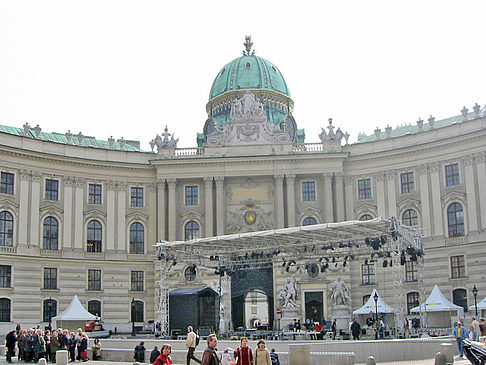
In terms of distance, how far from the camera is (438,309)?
4844cm

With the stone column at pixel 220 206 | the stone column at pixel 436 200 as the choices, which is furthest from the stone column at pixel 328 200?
the stone column at pixel 220 206

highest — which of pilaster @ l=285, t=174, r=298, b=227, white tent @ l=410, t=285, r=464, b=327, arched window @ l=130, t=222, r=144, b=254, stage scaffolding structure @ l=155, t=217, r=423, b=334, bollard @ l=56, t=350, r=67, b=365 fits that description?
pilaster @ l=285, t=174, r=298, b=227

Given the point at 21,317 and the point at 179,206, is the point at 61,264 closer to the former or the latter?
the point at 21,317

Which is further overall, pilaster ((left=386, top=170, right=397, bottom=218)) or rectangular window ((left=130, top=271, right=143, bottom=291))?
rectangular window ((left=130, top=271, right=143, bottom=291))

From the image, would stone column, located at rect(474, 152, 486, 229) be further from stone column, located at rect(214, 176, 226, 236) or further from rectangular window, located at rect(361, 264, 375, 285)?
stone column, located at rect(214, 176, 226, 236)

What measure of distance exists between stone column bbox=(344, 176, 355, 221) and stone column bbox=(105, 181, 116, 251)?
19.6 metres

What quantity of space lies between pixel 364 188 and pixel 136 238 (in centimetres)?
1972

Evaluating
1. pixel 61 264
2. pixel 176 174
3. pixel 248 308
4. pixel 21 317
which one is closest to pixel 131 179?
pixel 176 174

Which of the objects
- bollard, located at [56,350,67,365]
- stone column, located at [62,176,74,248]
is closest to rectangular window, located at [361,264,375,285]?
stone column, located at [62,176,74,248]

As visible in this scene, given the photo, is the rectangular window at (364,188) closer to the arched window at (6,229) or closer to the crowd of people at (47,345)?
the arched window at (6,229)

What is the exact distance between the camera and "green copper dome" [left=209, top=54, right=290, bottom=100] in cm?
7275

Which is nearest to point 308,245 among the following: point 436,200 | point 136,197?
point 436,200

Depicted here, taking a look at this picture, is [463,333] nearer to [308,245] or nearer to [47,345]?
[308,245]

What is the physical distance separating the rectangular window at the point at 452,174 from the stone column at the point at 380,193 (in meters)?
5.55
